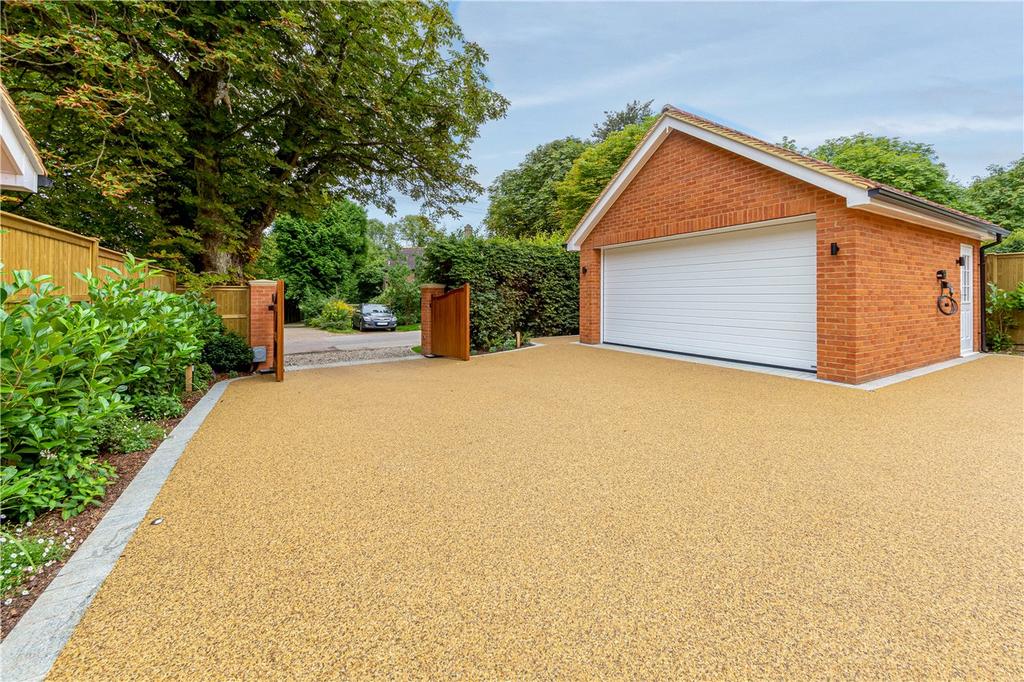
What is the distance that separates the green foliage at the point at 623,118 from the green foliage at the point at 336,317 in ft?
60.8

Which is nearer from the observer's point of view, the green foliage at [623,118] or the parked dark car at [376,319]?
the parked dark car at [376,319]

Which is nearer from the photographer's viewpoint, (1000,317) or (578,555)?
(578,555)

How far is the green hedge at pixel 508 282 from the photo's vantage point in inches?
400

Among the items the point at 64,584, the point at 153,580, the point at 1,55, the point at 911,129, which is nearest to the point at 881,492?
the point at 153,580

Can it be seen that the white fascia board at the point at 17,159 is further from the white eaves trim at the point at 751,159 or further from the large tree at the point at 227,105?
the white eaves trim at the point at 751,159

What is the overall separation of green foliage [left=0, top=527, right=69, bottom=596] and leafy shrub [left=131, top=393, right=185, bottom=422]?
2.79 meters

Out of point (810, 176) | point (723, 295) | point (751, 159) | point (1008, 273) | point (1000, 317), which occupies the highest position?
point (751, 159)

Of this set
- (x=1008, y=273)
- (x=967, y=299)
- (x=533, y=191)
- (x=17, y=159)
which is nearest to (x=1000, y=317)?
(x=1008, y=273)

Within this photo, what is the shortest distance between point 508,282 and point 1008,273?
1038cm

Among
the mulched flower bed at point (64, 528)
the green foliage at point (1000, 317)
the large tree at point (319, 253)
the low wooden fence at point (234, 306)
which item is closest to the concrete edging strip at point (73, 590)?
the mulched flower bed at point (64, 528)

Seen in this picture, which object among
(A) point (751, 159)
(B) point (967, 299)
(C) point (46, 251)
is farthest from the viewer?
(B) point (967, 299)

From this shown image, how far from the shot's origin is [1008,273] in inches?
370

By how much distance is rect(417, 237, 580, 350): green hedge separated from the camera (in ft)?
33.3

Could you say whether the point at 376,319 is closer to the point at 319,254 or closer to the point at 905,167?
the point at 319,254
